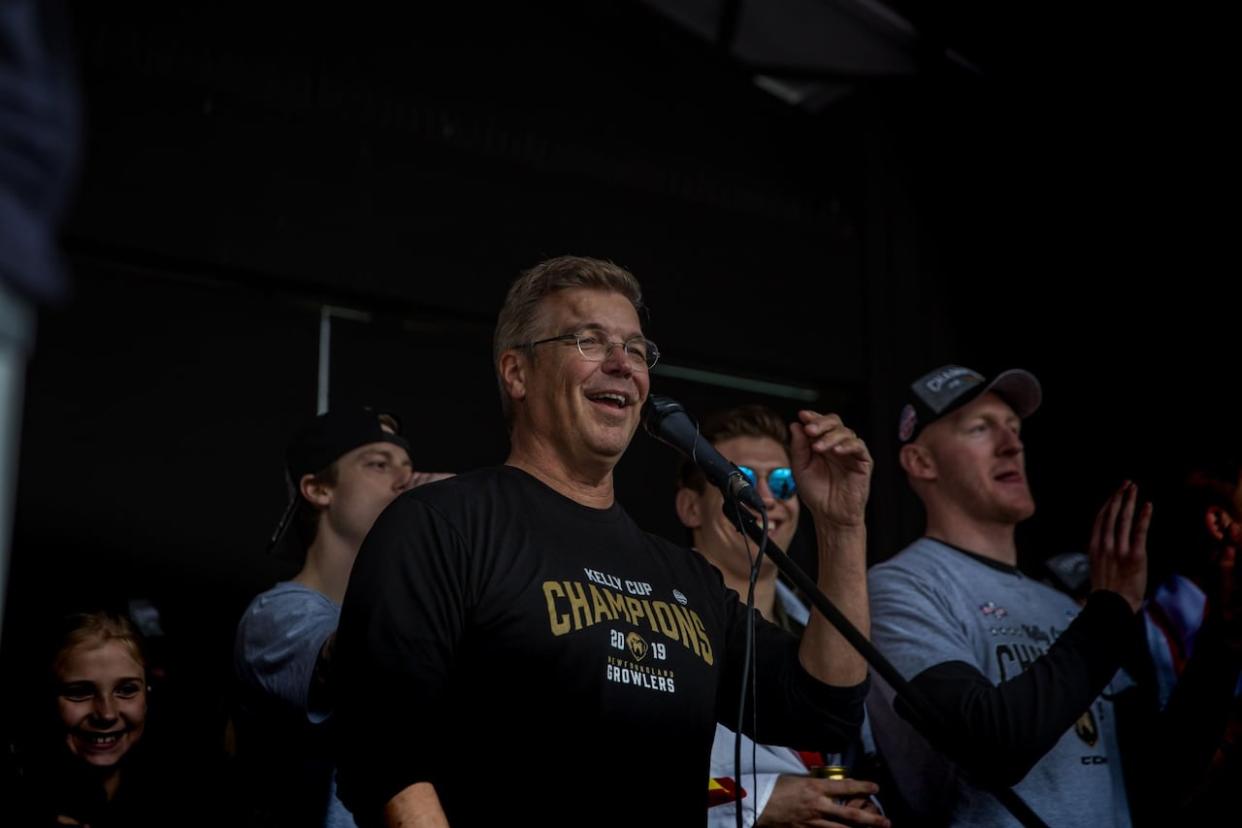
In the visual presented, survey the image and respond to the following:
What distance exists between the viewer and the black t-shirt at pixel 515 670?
1.81 metres

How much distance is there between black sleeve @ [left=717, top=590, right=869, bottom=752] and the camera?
A: 2.24m

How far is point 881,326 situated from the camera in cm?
496

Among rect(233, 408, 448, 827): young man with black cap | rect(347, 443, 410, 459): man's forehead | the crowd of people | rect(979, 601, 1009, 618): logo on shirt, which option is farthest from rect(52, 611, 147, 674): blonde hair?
rect(979, 601, 1009, 618): logo on shirt

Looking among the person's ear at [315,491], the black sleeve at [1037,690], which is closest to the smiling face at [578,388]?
the black sleeve at [1037,690]

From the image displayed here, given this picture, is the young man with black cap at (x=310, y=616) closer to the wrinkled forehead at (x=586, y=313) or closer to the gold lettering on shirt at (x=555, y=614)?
the gold lettering on shirt at (x=555, y=614)

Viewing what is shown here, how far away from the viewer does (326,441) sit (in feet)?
10.7

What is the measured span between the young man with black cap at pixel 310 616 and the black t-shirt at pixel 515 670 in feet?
1.35

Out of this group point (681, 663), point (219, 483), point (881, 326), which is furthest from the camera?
point (881, 326)

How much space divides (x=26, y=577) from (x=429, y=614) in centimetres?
216

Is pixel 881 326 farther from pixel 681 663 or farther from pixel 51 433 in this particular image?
pixel 681 663

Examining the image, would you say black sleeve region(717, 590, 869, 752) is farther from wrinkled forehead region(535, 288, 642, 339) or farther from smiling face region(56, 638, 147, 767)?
smiling face region(56, 638, 147, 767)

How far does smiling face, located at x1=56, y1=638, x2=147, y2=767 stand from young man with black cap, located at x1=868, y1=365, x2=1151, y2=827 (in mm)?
1566

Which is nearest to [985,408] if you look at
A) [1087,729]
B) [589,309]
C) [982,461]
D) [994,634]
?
[982,461]

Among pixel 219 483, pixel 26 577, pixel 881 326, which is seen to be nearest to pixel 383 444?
pixel 219 483
